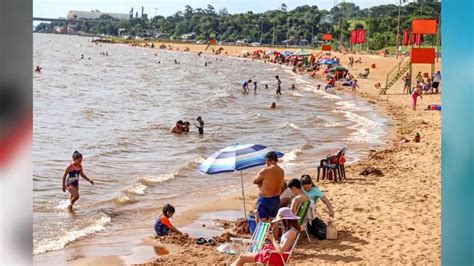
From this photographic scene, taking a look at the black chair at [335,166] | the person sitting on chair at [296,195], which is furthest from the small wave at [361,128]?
the person sitting on chair at [296,195]

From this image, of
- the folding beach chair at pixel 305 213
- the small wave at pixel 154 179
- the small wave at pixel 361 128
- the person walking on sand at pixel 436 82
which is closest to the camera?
the folding beach chair at pixel 305 213

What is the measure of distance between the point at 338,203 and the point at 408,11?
6680 cm

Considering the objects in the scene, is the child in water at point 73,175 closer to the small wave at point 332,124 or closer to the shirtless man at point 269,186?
the shirtless man at point 269,186

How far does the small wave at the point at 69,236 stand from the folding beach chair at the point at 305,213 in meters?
2.83

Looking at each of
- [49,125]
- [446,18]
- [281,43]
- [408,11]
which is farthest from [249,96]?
[281,43]

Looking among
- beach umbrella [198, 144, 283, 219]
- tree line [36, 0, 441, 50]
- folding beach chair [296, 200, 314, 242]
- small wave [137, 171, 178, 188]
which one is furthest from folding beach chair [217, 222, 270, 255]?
tree line [36, 0, 441, 50]

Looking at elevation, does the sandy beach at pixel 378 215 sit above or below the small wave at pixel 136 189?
above

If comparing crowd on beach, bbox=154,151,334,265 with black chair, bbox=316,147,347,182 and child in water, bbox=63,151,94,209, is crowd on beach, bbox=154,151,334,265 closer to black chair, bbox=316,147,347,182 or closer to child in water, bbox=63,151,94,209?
child in water, bbox=63,151,94,209

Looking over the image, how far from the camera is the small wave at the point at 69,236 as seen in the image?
685cm

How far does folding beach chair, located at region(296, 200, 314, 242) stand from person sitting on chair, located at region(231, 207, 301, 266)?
3.40 ft

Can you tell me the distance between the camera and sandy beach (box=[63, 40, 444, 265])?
5.59m

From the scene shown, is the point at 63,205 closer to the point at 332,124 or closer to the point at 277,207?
the point at 277,207

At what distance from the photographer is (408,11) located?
7031 cm
